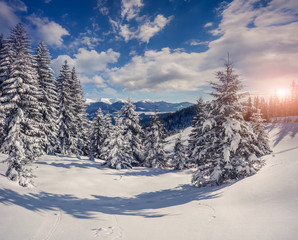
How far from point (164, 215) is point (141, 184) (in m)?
10.4

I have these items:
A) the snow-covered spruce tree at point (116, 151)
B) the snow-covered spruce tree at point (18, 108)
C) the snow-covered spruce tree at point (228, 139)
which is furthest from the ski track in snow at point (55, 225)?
the snow-covered spruce tree at point (116, 151)

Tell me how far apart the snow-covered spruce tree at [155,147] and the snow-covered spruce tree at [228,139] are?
16.5 meters

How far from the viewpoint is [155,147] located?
3088 cm

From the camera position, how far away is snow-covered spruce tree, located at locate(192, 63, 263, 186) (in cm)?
1272

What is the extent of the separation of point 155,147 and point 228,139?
61.7 ft

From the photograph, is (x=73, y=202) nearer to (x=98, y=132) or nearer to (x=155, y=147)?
(x=155, y=147)

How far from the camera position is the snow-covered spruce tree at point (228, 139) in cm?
1272

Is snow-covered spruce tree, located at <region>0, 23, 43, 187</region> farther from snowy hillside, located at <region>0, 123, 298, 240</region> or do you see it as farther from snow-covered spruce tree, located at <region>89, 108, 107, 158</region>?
snow-covered spruce tree, located at <region>89, 108, 107, 158</region>

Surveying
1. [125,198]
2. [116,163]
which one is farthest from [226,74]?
[116,163]

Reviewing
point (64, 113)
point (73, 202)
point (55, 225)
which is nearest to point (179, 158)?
point (73, 202)

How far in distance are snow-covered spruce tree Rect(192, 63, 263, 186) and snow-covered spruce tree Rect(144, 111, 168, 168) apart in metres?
16.5

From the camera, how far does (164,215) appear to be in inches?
345

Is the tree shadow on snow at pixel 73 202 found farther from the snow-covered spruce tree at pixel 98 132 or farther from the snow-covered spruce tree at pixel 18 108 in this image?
the snow-covered spruce tree at pixel 98 132

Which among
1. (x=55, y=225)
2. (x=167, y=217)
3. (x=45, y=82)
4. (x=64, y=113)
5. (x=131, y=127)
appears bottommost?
(x=167, y=217)
